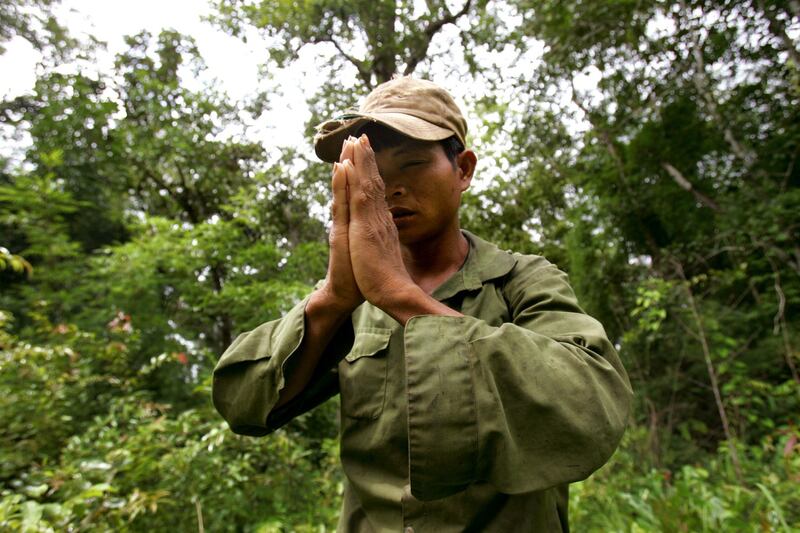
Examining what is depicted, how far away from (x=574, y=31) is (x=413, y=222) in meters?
4.91

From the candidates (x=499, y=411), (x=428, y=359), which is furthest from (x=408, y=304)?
(x=499, y=411)

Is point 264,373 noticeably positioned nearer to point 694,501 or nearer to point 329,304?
point 329,304

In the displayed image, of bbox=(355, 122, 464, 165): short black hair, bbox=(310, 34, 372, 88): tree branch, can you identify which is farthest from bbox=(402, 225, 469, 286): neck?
bbox=(310, 34, 372, 88): tree branch

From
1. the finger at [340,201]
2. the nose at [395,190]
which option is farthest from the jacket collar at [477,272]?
the finger at [340,201]

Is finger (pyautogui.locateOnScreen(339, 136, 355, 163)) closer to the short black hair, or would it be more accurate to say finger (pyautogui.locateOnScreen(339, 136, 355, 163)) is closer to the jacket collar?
the short black hair

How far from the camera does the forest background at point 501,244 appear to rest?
9.73 feet

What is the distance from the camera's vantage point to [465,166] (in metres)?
1.25

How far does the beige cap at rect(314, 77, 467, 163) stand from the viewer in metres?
1.04

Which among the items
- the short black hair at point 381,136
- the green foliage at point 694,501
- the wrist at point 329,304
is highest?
the short black hair at point 381,136

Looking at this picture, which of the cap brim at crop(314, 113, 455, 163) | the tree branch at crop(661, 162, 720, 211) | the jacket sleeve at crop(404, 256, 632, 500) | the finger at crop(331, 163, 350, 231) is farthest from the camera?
the tree branch at crop(661, 162, 720, 211)

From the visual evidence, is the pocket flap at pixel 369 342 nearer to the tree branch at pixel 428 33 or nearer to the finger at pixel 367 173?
the finger at pixel 367 173

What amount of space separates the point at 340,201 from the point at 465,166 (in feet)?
1.65

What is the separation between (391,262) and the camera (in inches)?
32.3

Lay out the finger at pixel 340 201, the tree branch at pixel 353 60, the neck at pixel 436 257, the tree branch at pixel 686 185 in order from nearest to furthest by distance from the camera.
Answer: the finger at pixel 340 201
the neck at pixel 436 257
the tree branch at pixel 686 185
the tree branch at pixel 353 60
